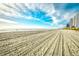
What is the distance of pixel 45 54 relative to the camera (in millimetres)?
1701

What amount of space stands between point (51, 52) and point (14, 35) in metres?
0.48

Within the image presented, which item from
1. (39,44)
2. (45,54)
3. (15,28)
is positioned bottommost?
(45,54)

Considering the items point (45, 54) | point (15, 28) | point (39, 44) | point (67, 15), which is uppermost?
point (67, 15)

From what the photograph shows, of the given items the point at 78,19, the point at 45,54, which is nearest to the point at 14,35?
the point at 45,54

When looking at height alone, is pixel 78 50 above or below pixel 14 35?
below

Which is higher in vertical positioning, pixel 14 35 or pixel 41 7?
pixel 41 7

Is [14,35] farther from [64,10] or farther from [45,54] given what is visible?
[64,10]

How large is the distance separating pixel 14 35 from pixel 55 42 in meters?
0.49

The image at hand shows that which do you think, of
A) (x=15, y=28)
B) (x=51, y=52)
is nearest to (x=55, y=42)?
(x=51, y=52)

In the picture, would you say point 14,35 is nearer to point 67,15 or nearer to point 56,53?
point 56,53

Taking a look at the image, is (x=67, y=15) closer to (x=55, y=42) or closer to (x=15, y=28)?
(x=55, y=42)

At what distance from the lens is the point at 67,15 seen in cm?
175

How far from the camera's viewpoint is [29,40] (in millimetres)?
1767

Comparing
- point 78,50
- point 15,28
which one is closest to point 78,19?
point 78,50
